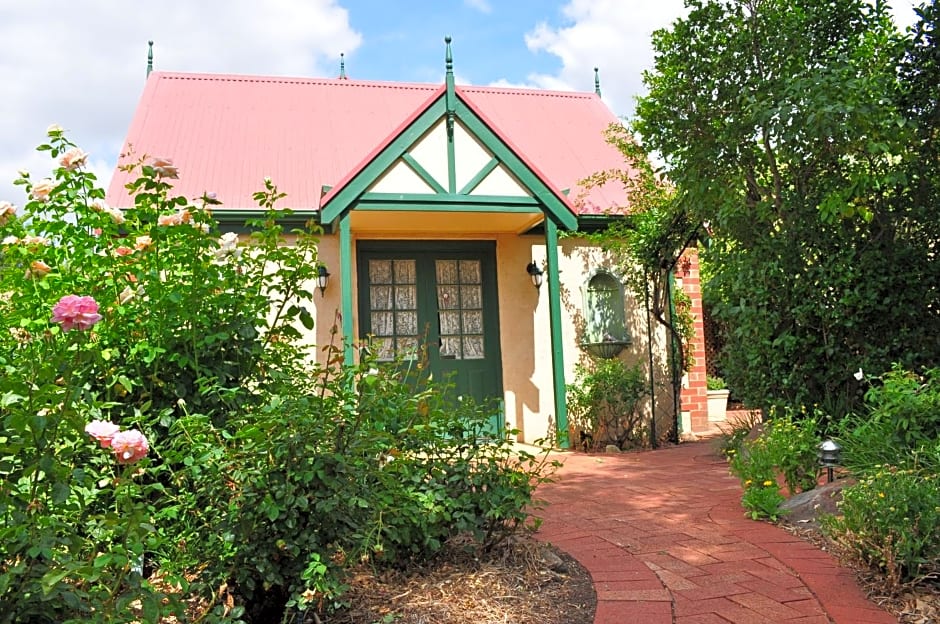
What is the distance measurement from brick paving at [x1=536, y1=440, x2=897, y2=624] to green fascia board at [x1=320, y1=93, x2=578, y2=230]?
3294 millimetres

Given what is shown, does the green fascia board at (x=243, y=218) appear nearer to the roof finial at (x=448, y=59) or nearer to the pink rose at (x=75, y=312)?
the roof finial at (x=448, y=59)

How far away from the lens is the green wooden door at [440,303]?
853 cm

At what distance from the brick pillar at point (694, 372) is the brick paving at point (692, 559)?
380 centimetres

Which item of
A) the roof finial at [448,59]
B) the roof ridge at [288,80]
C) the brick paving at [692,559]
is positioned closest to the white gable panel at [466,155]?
the roof finial at [448,59]

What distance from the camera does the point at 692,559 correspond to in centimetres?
340

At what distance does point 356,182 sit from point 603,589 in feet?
17.0

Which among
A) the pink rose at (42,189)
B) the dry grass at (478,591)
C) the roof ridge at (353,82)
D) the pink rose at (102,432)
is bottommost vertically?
the dry grass at (478,591)

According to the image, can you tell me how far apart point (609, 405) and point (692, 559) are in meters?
4.89

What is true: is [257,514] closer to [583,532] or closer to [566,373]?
[583,532]

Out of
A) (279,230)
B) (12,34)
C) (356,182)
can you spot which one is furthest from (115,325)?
(12,34)

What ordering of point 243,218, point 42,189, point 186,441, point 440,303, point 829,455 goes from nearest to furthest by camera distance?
point 186,441
point 42,189
point 829,455
point 243,218
point 440,303

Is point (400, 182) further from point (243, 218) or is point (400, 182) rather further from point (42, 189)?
point (42, 189)

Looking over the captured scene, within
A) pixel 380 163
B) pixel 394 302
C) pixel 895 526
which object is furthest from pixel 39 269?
pixel 394 302

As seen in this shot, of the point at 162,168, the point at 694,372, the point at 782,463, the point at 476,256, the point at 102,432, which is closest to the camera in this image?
the point at 102,432
